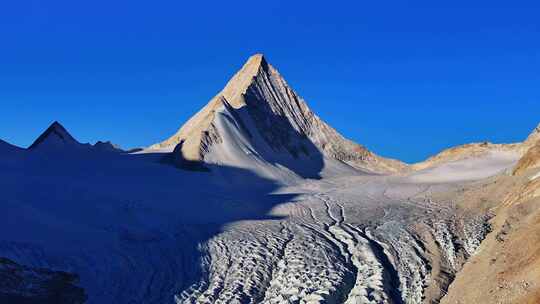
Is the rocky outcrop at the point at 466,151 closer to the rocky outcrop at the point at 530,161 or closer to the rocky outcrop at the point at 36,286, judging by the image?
the rocky outcrop at the point at 530,161

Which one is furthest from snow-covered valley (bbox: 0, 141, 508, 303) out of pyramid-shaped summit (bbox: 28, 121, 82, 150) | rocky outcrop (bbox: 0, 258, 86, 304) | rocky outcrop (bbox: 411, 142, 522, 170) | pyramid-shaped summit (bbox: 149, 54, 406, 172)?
rocky outcrop (bbox: 411, 142, 522, 170)

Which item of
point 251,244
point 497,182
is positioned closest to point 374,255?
point 251,244

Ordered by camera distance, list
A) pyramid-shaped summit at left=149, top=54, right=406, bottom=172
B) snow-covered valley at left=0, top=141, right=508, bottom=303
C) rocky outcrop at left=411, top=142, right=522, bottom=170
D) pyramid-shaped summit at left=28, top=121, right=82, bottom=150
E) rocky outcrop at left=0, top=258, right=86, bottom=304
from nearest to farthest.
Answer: rocky outcrop at left=0, top=258, right=86, bottom=304
snow-covered valley at left=0, top=141, right=508, bottom=303
pyramid-shaped summit at left=28, top=121, right=82, bottom=150
pyramid-shaped summit at left=149, top=54, right=406, bottom=172
rocky outcrop at left=411, top=142, right=522, bottom=170

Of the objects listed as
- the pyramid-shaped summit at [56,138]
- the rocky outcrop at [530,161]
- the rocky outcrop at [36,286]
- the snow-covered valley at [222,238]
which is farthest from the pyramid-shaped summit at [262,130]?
the rocky outcrop at [36,286]

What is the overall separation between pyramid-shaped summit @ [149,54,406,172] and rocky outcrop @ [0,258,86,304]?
116ft

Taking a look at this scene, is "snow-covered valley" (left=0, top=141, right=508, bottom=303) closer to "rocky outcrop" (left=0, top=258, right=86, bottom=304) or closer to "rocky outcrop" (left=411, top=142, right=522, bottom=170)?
"rocky outcrop" (left=0, top=258, right=86, bottom=304)

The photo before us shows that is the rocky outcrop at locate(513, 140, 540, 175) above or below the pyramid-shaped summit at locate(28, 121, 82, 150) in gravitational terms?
below

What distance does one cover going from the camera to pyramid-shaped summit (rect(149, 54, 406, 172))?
6602 cm

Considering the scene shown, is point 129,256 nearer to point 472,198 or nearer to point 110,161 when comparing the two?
point 472,198

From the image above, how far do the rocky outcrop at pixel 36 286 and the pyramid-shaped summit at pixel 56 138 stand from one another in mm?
36384

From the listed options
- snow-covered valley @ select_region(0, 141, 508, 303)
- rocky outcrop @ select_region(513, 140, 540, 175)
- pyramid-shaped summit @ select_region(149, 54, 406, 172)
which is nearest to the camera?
snow-covered valley @ select_region(0, 141, 508, 303)

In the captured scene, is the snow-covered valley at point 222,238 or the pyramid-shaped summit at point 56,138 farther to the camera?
the pyramid-shaped summit at point 56,138

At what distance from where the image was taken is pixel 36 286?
23.3 m

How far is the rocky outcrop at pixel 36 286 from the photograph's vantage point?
22.4 m
